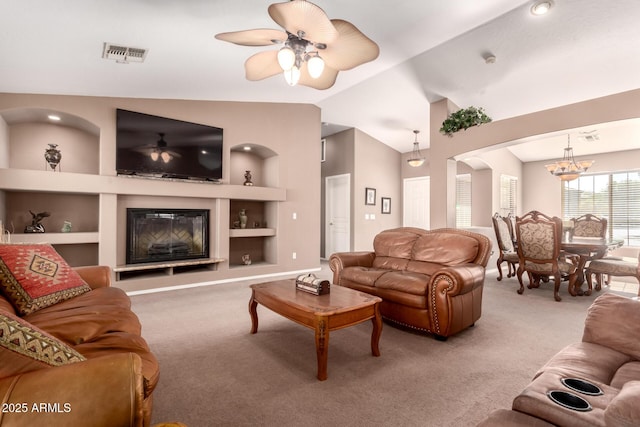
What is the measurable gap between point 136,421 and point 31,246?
207 centimetres

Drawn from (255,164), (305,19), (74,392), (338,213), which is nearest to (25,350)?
(74,392)

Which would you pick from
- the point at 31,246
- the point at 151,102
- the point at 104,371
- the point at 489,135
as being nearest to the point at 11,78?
the point at 151,102

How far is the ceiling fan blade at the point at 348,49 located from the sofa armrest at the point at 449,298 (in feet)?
6.30

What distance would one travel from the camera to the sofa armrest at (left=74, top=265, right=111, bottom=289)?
101 inches

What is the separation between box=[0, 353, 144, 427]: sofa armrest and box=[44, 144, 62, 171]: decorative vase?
4.24 meters

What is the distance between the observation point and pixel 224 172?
5.19 meters

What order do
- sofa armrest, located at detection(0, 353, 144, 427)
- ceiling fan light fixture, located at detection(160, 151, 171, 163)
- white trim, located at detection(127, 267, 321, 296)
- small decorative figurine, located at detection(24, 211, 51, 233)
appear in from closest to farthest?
sofa armrest, located at detection(0, 353, 144, 427), small decorative figurine, located at detection(24, 211, 51, 233), white trim, located at detection(127, 267, 321, 296), ceiling fan light fixture, located at detection(160, 151, 171, 163)

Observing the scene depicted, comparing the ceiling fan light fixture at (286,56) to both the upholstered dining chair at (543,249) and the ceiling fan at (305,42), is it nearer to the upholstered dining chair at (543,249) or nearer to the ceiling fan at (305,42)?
the ceiling fan at (305,42)

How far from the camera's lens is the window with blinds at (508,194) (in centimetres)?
730

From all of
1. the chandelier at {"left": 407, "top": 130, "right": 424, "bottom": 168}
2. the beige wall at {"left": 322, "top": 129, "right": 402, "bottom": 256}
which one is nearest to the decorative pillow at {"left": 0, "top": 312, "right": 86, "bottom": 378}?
the beige wall at {"left": 322, "top": 129, "right": 402, "bottom": 256}

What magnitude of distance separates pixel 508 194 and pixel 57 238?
28.2ft

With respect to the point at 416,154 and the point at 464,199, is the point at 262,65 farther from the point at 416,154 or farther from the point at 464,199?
the point at 464,199

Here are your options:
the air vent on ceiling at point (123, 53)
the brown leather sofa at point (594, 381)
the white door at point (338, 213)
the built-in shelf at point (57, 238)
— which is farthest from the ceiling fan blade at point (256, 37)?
the white door at point (338, 213)

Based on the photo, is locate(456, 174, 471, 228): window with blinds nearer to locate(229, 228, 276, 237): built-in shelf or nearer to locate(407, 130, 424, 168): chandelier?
locate(407, 130, 424, 168): chandelier
